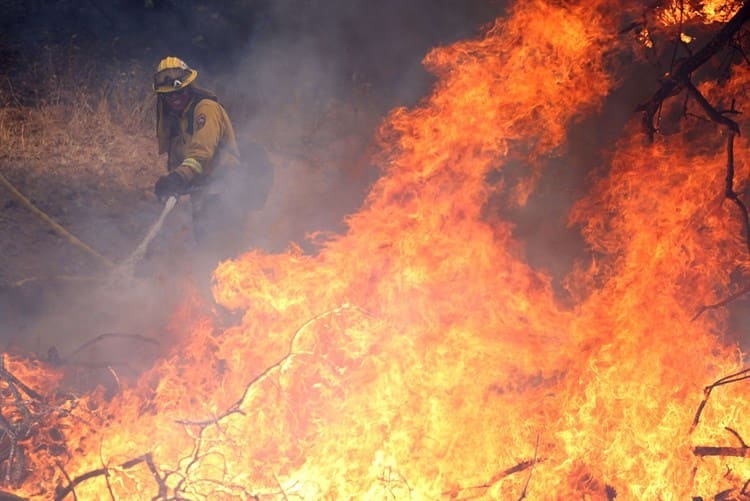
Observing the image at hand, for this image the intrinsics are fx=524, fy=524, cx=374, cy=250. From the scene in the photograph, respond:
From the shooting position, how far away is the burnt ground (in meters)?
7.75

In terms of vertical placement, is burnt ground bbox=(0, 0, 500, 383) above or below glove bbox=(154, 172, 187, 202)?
above

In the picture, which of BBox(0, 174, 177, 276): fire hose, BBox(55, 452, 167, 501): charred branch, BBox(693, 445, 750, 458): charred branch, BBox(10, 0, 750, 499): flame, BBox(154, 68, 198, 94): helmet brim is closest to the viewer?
BBox(55, 452, 167, 501): charred branch

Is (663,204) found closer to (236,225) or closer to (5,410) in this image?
(236,225)

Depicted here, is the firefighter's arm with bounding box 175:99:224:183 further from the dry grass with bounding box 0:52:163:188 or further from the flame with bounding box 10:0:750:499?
the dry grass with bounding box 0:52:163:188

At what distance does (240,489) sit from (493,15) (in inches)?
338

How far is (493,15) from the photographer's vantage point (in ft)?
30.7

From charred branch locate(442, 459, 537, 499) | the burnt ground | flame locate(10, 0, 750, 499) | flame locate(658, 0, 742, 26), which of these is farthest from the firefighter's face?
flame locate(658, 0, 742, 26)

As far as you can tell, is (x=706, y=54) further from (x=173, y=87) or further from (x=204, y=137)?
(x=173, y=87)

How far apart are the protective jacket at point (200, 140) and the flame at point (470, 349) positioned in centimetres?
119

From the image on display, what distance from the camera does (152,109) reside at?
10.3 meters

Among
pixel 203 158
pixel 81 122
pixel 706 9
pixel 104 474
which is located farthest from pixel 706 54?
pixel 81 122

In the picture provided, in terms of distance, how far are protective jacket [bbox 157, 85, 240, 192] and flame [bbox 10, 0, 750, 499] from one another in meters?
1.19

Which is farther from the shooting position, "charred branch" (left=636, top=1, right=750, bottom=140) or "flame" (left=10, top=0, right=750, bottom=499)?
"flame" (left=10, top=0, right=750, bottom=499)

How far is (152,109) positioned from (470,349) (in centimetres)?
834
